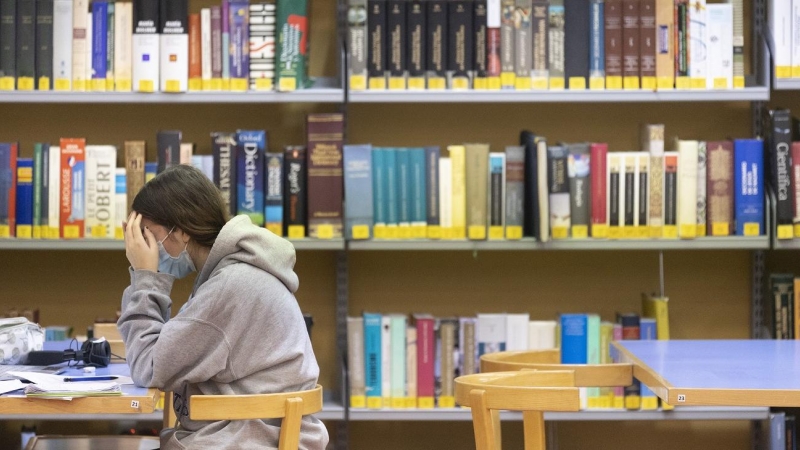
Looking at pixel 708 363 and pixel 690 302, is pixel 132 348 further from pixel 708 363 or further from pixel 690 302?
pixel 690 302

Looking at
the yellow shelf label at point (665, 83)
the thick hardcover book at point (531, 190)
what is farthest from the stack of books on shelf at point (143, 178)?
the yellow shelf label at point (665, 83)

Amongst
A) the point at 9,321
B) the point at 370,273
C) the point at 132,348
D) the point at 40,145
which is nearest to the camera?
the point at 132,348

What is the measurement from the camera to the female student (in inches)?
78.4

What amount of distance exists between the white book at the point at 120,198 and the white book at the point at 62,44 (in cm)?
32

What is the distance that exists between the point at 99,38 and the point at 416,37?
39.4 inches

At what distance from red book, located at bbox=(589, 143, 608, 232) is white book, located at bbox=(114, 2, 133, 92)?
1482 mm

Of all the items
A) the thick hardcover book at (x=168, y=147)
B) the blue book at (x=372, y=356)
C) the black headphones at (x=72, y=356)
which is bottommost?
the blue book at (x=372, y=356)

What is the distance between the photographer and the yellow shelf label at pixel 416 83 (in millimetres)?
3387

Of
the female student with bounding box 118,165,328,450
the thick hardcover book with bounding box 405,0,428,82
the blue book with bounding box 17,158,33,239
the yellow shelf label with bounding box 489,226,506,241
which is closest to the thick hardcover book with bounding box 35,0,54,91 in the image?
→ the blue book with bounding box 17,158,33,239

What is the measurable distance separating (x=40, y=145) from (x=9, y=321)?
3.74ft

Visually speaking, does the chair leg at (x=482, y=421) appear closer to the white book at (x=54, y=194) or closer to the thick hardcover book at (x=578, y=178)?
the thick hardcover book at (x=578, y=178)

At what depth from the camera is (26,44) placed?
3340 millimetres

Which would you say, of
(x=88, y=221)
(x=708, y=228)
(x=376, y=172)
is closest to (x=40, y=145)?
(x=88, y=221)

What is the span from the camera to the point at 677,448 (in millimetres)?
3797
